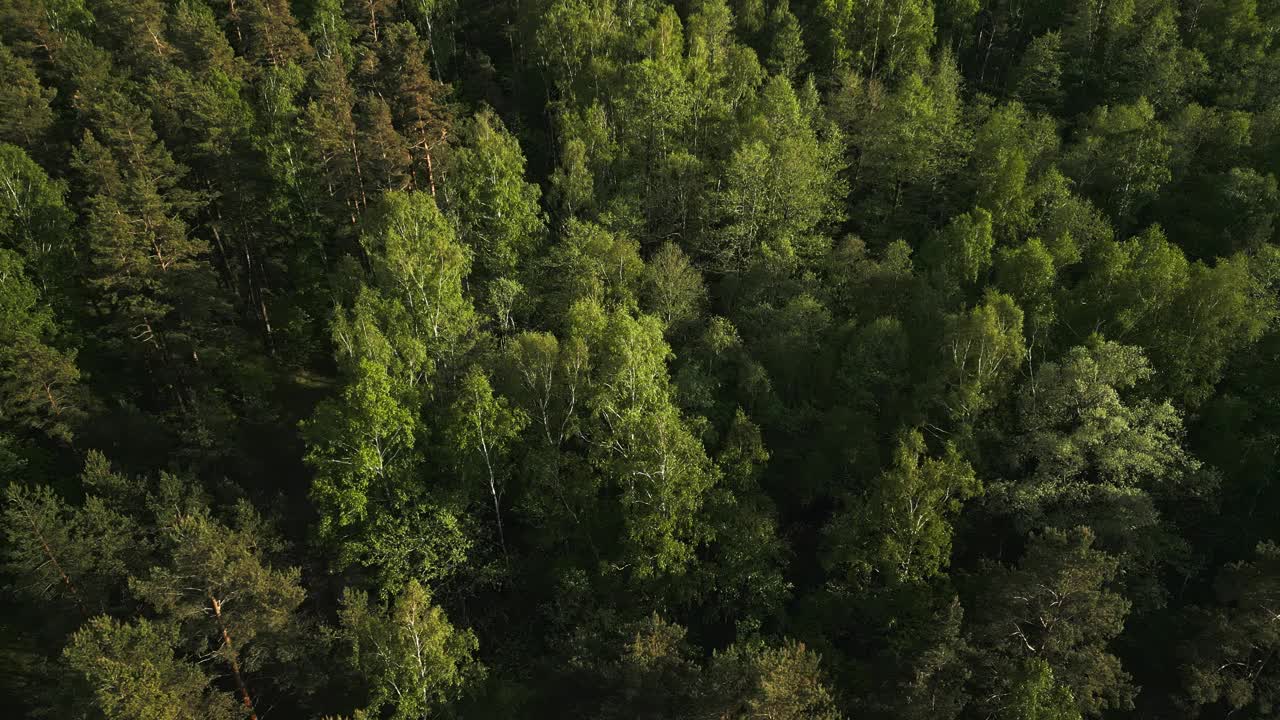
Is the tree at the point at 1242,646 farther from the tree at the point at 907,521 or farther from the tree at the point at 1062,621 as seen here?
the tree at the point at 907,521

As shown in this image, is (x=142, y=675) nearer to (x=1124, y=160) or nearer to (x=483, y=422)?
(x=483, y=422)

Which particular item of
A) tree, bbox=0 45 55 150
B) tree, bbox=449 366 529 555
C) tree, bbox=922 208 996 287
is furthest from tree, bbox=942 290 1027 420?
tree, bbox=0 45 55 150

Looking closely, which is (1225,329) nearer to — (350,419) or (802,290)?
(802,290)

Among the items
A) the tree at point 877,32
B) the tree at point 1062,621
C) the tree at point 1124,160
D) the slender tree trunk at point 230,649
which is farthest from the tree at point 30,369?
the tree at point 1124,160

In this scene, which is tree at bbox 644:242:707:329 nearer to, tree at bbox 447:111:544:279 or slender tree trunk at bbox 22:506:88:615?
tree at bbox 447:111:544:279

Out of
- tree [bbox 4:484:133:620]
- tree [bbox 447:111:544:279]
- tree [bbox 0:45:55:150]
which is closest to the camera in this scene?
tree [bbox 4:484:133:620]

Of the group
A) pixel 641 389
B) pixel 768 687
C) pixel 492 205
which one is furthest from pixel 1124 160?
pixel 768 687

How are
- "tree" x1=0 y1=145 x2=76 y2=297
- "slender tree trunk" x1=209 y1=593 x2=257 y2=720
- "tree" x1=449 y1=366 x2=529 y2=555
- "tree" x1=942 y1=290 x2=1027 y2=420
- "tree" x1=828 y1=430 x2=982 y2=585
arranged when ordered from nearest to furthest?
"slender tree trunk" x1=209 y1=593 x2=257 y2=720 → "tree" x1=828 y1=430 x2=982 y2=585 → "tree" x1=449 y1=366 x2=529 y2=555 → "tree" x1=942 y1=290 x2=1027 y2=420 → "tree" x1=0 y1=145 x2=76 y2=297
